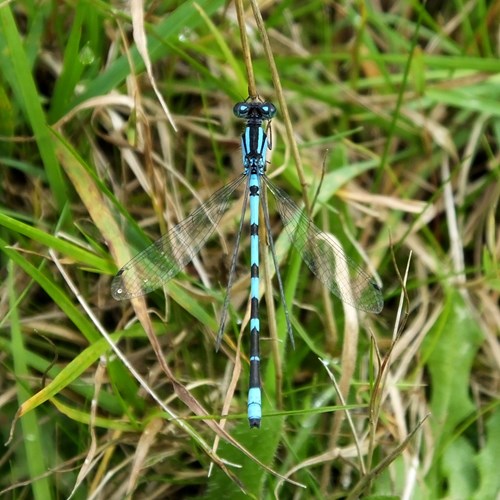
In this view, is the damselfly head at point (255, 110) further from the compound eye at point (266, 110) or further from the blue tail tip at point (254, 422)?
the blue tail tip at point (254, 422)

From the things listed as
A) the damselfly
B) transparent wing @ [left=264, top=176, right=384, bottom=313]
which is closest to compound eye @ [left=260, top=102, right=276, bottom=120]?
the damselfly

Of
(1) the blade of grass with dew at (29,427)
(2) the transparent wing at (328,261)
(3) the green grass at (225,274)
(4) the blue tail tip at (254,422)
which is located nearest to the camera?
(4) the blue tail tip at (254,422)

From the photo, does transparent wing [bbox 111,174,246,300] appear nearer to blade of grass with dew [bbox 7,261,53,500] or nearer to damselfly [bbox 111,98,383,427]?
damselfly [bbox 111,98,383,427]

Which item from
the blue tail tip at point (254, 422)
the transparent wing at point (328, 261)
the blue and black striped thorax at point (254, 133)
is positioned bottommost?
the blue tail tip at point (254, 422)

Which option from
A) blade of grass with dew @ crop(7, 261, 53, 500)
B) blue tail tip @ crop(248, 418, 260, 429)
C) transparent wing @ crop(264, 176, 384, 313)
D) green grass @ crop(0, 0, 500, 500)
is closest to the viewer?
blue tail tip @ crop(248, 418, 260, 429)

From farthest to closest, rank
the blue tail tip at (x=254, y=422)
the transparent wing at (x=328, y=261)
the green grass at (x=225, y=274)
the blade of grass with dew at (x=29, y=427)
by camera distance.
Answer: the transparent wing at (x=328, y=261) → the green grass at (x=225, y=274) → the blade of grass with dew at (x=29, y=427) → the blue tail tip at (x=254, y=422)

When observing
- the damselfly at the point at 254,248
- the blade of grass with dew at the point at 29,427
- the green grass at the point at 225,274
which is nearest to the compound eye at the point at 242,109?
the damselfly at the point at 254,248

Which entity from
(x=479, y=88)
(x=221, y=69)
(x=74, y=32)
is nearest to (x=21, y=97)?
(x=74, y=32)
